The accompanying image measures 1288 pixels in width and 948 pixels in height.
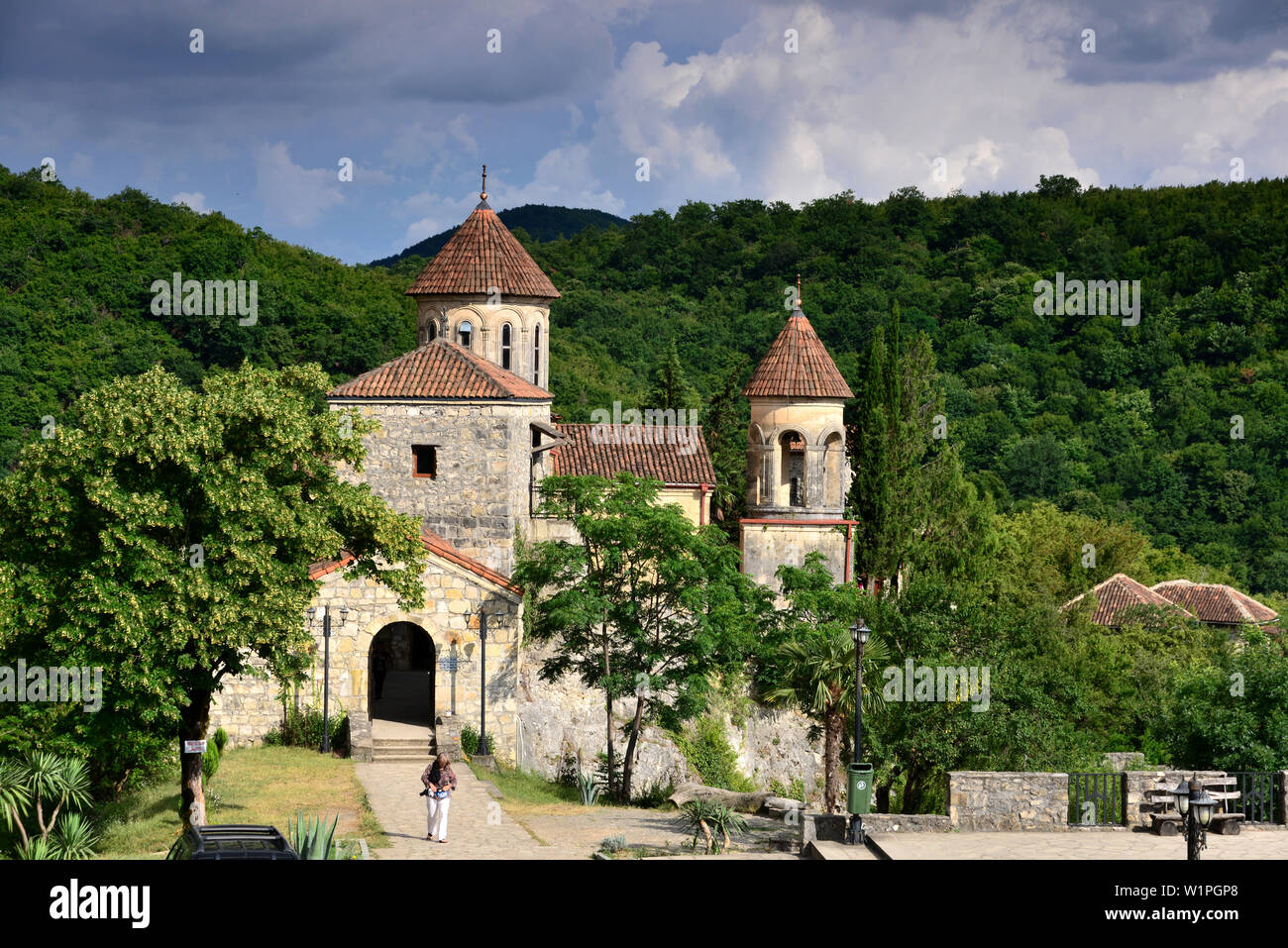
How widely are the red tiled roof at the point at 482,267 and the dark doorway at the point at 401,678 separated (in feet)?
27.4

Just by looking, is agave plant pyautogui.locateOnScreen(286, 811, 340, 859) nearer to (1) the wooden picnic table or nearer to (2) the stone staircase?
(2) the stone staircase

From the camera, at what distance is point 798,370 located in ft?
117

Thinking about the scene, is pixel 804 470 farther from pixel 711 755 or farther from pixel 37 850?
pixel 37 850

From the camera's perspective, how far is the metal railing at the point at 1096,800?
17.8 metres

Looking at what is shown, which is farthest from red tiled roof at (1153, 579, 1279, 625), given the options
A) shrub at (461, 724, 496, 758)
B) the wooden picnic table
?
the wooden picnic table

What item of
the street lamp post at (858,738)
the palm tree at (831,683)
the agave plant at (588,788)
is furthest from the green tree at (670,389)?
the street lamp post at (858,738)

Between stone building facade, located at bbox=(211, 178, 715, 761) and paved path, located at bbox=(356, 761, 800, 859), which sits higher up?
stone building facade, located at bbox=(211, 178, 715, 761)

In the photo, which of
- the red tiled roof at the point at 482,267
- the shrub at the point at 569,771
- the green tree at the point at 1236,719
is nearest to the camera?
the green tree at the point at 1236,719

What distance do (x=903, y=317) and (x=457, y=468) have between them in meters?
57.3

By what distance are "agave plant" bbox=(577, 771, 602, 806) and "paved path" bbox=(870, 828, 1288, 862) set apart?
250 inches

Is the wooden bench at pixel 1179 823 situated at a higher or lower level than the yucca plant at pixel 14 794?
lower

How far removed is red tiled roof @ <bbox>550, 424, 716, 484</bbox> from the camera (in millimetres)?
34250

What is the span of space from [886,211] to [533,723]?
3079 inches

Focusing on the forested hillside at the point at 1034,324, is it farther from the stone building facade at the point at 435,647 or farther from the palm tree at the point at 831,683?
the palm tree at the point at 831,683
